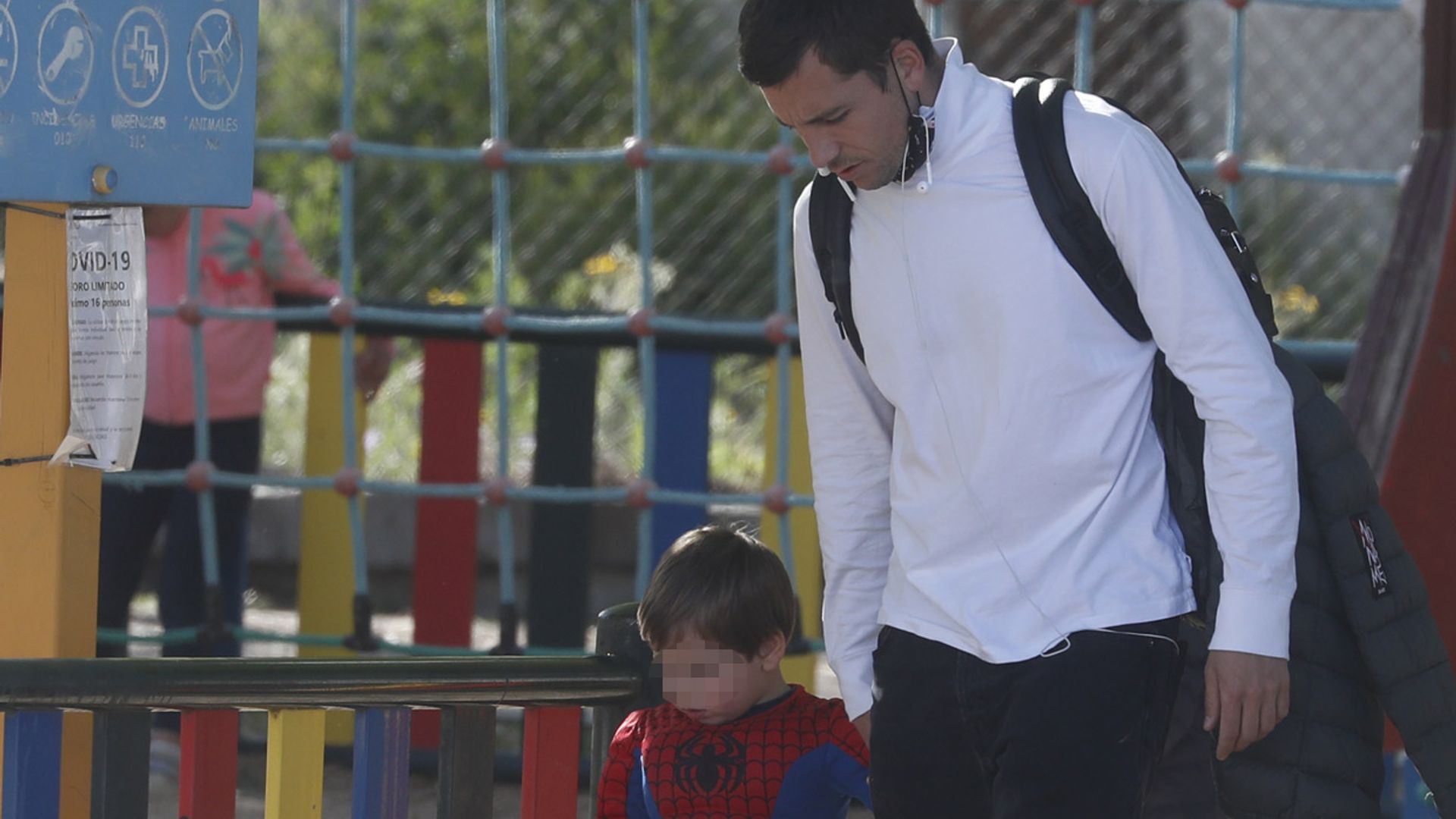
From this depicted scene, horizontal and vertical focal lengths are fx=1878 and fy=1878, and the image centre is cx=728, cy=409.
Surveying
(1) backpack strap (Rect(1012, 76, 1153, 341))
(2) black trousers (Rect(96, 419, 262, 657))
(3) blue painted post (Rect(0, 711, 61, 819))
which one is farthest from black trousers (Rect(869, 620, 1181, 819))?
(2) black trousers (Rect(96, 419, 262, 657))

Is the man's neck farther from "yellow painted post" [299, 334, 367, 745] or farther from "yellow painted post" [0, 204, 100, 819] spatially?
"yellow painted post" [299, 334, 367, 745]

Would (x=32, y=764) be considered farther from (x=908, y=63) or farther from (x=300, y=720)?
(x=908, y=63)

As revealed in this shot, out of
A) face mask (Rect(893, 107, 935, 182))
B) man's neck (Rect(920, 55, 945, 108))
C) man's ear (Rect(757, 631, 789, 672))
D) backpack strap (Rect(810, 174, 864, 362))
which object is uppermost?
man's neck (Rect(920, 55, 945, 108))

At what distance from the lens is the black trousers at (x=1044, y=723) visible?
71.1 inches

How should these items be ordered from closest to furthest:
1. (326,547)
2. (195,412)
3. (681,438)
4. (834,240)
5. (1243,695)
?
(1243,695), (834,240), (681,438), (195,412), (326,547)

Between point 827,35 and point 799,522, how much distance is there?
7.68 feet

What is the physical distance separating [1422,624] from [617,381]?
5432 mm

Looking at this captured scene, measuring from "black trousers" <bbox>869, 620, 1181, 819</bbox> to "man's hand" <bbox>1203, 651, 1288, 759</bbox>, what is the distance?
66 mm

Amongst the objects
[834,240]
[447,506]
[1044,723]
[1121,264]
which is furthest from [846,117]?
[447,506]

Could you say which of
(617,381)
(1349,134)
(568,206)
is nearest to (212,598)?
(617,381)

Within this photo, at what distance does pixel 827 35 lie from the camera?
1863mm

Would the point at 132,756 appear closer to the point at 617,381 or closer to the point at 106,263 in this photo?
the point at 106,263

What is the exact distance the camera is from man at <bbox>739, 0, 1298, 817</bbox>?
179 cm

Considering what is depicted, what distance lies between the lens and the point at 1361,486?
6.29 feet
